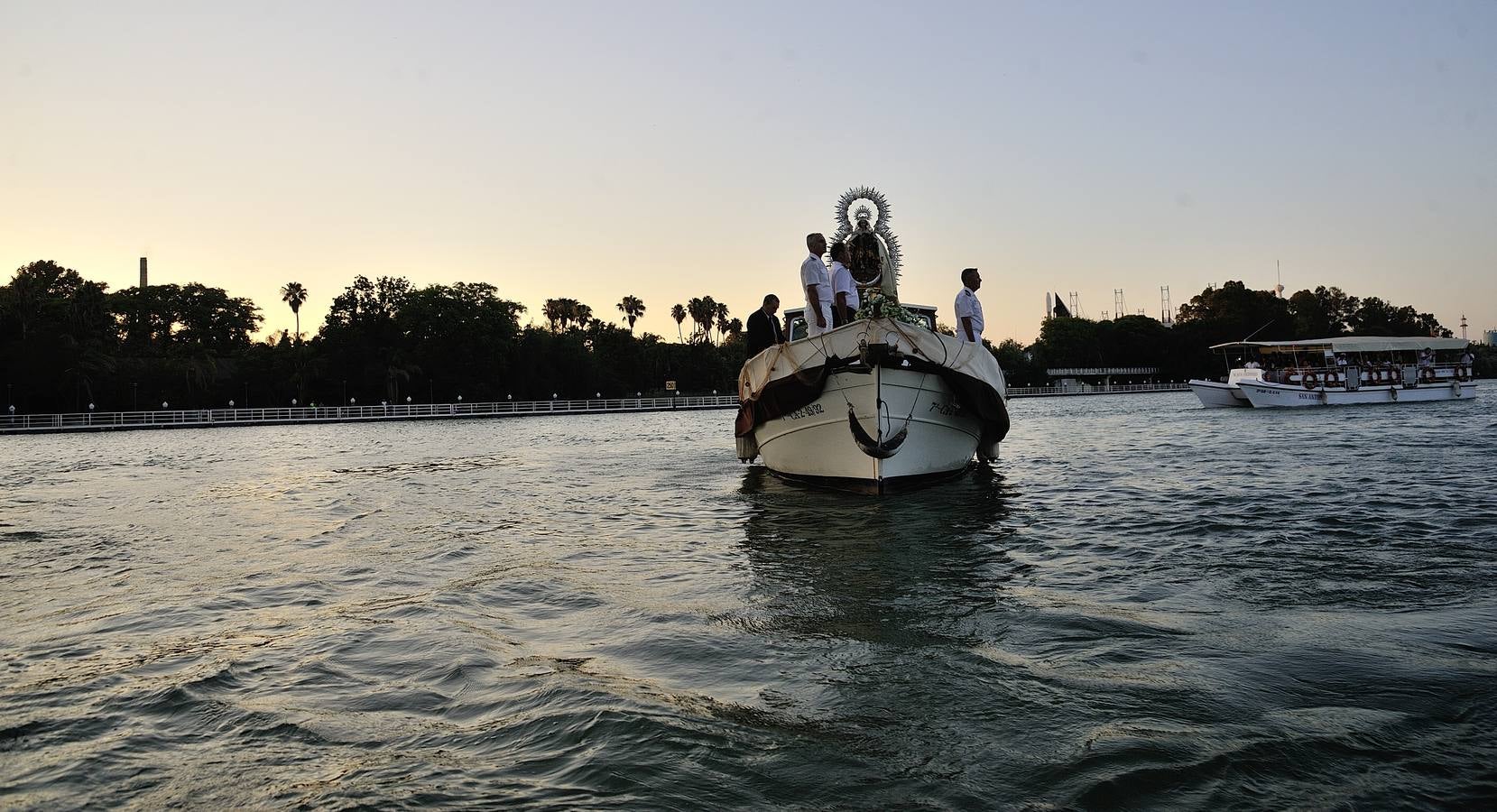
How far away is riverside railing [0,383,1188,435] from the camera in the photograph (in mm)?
61281

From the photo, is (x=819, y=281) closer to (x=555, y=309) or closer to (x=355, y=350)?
(x=355, y=350)

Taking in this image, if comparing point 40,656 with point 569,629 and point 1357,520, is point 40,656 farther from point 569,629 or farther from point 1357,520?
point 1357,520

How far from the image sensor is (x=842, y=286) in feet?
46.7

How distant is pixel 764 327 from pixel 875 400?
3.51 m

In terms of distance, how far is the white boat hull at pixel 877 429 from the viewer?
1362cm

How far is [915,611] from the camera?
265 inches

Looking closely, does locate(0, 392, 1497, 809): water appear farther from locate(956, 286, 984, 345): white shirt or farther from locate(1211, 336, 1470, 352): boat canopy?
locate(1211, 336, 1470, 352): boat canopy

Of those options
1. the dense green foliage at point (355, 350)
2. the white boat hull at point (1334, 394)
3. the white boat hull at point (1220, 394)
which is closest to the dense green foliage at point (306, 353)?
the dense green foliage at point (355, 350)

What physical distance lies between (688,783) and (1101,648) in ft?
9.54

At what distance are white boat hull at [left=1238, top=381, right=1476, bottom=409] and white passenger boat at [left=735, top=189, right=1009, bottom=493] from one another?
4119cm

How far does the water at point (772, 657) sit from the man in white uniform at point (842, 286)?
300 cm

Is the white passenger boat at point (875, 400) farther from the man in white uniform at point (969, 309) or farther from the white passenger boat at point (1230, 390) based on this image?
the white passenger boat at point (1230, 390)

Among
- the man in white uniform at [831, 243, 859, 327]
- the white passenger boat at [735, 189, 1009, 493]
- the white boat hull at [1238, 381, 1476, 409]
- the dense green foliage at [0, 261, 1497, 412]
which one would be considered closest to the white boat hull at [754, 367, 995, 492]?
the white passenger boat at [735, 189, 1009, 493]

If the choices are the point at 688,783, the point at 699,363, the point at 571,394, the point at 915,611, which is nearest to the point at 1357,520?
the point at 915,611
